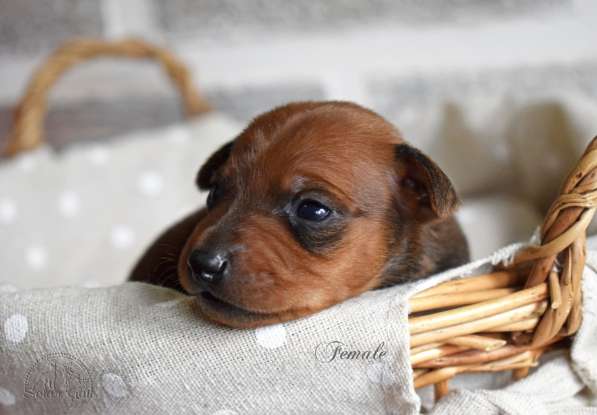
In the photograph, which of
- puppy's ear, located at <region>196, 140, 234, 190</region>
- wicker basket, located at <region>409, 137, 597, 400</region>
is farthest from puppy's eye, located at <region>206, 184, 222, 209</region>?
wicker basket, located at <region>409, 137, 597, 400</region>

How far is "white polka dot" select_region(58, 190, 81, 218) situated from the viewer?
2551 millimetres

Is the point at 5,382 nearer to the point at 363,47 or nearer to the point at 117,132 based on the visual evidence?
the point at 117,132

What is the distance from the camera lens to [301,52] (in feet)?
9.77

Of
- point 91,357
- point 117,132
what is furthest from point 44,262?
point 91,357

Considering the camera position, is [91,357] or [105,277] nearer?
[91,357]

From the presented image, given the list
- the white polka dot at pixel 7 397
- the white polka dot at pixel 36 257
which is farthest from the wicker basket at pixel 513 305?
the white polka dot at pixel 36 257

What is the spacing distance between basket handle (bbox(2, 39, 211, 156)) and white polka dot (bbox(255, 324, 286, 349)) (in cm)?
171

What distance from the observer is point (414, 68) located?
2.99 m

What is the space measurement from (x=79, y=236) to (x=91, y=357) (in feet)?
4.52

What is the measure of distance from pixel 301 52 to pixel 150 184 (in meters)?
0.89

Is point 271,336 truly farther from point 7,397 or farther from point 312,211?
point 7,397

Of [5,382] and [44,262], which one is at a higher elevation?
[5,382]

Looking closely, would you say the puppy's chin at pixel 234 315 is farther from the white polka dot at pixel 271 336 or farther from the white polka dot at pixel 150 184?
the white polka dot at pixel 150 184

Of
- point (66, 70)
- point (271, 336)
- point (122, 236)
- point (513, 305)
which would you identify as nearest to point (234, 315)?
point (271, 336)
